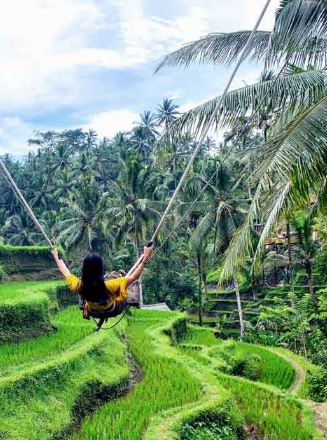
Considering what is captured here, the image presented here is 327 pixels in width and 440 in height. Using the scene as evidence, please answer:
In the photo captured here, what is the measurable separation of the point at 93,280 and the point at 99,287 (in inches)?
5.5

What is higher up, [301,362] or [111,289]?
[111,289]

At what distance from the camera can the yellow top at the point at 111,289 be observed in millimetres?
4273

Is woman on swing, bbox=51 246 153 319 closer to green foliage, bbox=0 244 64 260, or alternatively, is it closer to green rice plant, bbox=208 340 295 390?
green rice plant, bbox=208 340 295 390

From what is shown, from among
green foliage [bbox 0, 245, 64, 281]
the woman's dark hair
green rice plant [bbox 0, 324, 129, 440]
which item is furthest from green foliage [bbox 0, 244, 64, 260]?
the woman's dark hair

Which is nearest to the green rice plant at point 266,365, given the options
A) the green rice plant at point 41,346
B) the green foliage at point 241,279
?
the green rice plant at point 41,346

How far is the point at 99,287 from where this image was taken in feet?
13.4

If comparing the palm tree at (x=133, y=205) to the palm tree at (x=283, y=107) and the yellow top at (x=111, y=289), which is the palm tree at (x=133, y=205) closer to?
the palm tree at (x=283, y=107)

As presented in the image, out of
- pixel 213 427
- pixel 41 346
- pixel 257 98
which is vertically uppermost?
pixel 257 98

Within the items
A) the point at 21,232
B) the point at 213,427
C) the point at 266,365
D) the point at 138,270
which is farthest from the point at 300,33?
the point at 21,232

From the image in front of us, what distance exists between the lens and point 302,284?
2741cm

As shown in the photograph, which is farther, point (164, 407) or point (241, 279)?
point (241, 279)

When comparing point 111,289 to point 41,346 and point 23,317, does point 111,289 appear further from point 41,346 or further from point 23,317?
point 23,317

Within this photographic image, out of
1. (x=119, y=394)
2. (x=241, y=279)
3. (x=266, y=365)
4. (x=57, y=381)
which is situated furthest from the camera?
(x=241, y=279)

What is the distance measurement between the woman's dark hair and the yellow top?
0.06m
